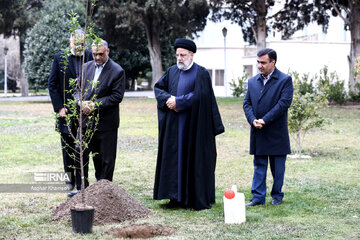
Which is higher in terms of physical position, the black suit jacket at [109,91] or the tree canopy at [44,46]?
the tree canopy at [44,46]

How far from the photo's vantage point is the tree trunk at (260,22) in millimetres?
30875

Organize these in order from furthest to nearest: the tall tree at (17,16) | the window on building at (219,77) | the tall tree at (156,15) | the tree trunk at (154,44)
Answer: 1. the window on building at (219,77)
2. the tall tree at (17,16)
3. the tree trunk at (154,44)
4. the tall tree at (156,15)

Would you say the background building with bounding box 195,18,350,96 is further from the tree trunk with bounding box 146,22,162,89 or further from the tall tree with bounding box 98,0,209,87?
the tree trunk with bounding box 146,22,162,89

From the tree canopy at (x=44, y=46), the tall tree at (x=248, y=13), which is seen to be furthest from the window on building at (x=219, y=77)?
the tree canopy at (x=44, y=46)

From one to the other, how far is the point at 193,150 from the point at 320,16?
27.0 meters

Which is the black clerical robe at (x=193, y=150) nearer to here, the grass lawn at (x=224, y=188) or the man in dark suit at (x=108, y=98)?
the grass lawn at (x=224, y=188)

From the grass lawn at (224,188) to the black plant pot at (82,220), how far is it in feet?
0.29

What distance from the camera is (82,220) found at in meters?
5.93

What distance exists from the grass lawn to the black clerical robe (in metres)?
0.25

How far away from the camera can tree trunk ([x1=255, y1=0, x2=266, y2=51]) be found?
3088 cm

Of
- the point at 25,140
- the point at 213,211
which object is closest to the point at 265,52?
the point at 213,211

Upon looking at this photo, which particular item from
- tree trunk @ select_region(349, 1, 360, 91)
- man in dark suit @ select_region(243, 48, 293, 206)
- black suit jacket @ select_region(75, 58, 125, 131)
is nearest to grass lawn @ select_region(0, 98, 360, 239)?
man in dark suit @ select_region(243, 48, 293, 206)

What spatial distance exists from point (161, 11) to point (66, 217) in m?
26.9

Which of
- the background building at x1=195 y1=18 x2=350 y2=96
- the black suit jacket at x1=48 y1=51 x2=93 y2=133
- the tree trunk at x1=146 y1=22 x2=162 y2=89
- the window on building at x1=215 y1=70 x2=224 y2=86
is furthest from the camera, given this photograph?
the window on building at x1=215 y1=70 x2=224 y2=86
